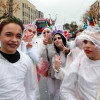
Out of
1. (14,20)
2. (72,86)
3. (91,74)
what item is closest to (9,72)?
(14,20)

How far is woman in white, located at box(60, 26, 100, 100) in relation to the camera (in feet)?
6.04

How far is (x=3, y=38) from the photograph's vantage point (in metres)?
1.71

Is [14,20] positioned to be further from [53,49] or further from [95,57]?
[53,49]

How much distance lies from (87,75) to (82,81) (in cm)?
9

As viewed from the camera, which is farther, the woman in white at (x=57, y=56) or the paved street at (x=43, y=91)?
the paved street at (x=43, y=91)

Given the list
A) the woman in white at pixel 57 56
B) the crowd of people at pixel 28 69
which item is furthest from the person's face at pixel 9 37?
the woman in white at pixel 57 56

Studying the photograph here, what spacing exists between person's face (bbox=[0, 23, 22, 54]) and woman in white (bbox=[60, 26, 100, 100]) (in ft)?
2.52

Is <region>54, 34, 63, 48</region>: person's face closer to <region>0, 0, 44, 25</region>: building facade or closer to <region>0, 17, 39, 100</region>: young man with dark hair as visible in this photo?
<region>0, 17, 39, 100</region>: young man with dark hair

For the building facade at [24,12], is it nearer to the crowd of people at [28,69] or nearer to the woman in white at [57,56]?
the woman in white at [57,56]

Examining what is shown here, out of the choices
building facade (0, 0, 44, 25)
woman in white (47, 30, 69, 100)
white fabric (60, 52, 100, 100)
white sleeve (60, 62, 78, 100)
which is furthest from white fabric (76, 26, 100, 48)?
building facade (0, 0, 44, 25)

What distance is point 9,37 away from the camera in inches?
67.4

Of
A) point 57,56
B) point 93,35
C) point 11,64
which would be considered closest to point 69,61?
point 57,56

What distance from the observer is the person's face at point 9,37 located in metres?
1.70

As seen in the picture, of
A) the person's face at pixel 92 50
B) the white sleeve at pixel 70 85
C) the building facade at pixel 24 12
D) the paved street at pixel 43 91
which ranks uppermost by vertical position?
the building facade at pixel 24 12
